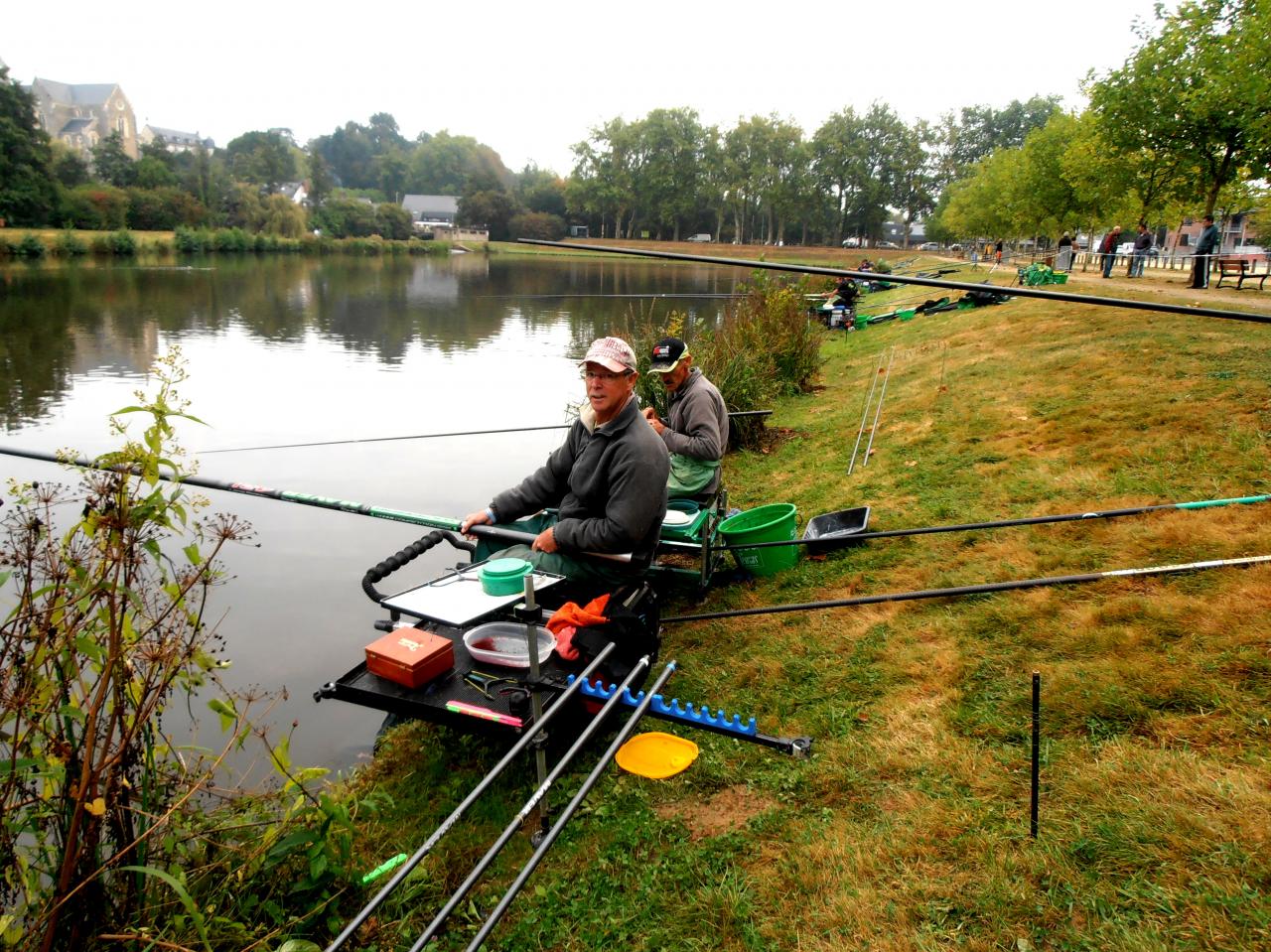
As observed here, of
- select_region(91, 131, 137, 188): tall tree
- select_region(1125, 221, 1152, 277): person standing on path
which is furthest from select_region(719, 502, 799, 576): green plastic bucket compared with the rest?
select_region(91, 131, 137, 188): tall tree

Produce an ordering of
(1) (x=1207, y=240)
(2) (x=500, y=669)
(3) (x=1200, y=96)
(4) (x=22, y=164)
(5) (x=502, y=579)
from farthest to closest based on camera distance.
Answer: (4) (x=22, y=164), (1) (x=1207, y=240), (3) (x=1200, y=96), (5) (x=502, y=579), (2) (x=500, y=669)

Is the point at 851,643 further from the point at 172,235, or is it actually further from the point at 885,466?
the point at 172,235

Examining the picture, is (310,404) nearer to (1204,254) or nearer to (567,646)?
(567,646)

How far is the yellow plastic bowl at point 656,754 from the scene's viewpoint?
3.23m

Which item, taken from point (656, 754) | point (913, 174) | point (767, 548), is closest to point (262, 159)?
point (913, 174)

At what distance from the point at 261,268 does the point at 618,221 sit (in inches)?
2081

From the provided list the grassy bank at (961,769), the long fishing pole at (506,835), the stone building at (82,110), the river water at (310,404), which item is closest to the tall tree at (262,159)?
the stone building at (82,110)

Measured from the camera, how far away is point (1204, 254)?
15031 millimetres

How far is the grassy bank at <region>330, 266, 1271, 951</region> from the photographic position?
2.40 meters

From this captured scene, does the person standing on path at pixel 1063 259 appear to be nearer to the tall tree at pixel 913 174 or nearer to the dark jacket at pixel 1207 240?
the dark jacket at pixel 1207 240

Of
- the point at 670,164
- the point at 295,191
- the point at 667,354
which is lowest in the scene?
the point at 667,354

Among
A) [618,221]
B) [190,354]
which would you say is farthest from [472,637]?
[618,221]

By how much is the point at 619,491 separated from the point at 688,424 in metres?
1.80

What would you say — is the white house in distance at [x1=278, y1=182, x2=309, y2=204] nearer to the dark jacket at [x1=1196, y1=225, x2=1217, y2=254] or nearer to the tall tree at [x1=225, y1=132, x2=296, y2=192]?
the tall tree at [x1=225, y1=132, x2=296, y2=192]
